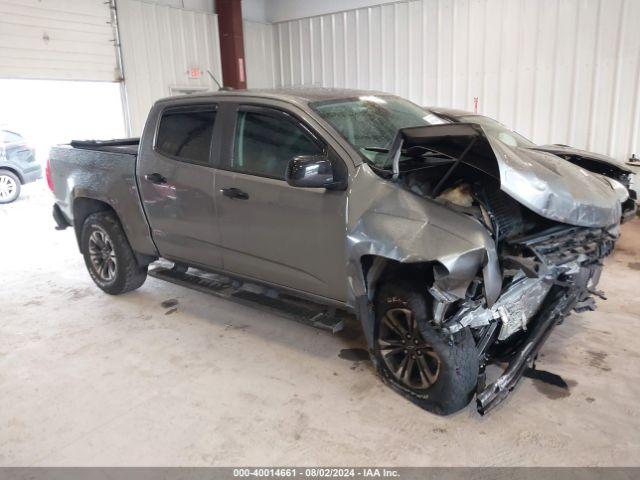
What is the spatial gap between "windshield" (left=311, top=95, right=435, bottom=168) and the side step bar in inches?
41.0

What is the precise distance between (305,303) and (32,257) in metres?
4.45

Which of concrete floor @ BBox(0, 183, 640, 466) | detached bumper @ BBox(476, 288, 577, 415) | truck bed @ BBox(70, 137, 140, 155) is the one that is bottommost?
concrete floor @ BBox(0, 183, 640, 466)

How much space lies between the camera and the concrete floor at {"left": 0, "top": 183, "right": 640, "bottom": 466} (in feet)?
8.55

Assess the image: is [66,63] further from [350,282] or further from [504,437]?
[504,437]

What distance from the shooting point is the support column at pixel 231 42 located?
1000 centimetres

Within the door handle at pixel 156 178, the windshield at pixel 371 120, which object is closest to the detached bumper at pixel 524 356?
the windshield at pixel 371 120

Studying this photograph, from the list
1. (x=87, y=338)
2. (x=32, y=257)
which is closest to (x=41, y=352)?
(x=87, y=338)

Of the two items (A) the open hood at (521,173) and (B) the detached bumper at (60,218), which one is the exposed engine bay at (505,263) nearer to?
(A) the open hood at (521,173)

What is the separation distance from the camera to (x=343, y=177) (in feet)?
9.71

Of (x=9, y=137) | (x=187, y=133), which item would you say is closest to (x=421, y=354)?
(x=187, y=133)

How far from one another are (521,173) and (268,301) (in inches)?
75.5

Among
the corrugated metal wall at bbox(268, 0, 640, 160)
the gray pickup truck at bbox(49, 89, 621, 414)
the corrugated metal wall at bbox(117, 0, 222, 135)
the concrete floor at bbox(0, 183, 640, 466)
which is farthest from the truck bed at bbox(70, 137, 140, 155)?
the corrugated metal wall at bbox(268, 0, 640, 160)

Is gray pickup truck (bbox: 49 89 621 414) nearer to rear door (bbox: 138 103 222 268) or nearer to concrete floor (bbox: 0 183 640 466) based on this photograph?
rear door (bbox: 138 103 222 268)

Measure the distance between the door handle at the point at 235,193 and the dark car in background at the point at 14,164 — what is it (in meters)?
8.04
